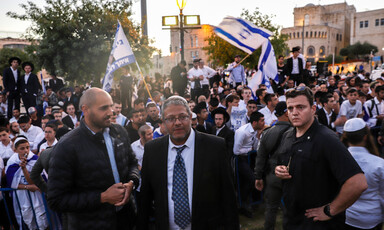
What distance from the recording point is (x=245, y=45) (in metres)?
9.74

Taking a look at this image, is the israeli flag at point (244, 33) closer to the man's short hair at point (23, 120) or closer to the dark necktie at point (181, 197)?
the man's short hair at point (23, 120)

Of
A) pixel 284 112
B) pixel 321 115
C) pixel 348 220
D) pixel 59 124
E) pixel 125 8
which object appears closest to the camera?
pixel 348 220

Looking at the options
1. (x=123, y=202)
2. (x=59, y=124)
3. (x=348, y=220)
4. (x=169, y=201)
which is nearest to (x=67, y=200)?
(x=123, y=202)

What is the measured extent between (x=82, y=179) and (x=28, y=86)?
9.87 m

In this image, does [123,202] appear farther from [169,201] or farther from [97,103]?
[97,103]

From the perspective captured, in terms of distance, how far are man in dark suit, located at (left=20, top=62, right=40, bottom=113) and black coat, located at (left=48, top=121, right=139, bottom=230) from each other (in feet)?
31.5

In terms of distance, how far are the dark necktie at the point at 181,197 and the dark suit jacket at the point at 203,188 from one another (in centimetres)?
8

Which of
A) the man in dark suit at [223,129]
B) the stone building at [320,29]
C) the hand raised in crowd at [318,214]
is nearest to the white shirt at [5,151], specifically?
the man in dark suit at [223,129]

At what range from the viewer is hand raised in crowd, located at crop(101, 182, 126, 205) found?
2.78 meters

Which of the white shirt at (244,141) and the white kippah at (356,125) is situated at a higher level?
the white kippah at (356,125)

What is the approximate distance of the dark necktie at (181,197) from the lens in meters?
2.73

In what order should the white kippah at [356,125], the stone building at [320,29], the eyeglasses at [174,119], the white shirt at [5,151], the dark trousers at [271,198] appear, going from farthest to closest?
the stone building at [320,29]
the white shirt at [5,151]
the dark trousers at [271,198]
the white kippah at [356,125]
the eyeglasses at [174,119]

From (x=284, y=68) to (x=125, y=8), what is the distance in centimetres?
1130

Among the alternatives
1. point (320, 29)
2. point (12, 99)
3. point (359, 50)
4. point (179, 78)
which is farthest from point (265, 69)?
point (320, 29)
